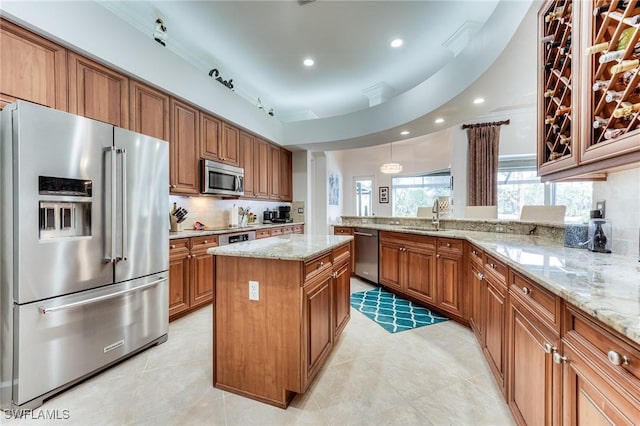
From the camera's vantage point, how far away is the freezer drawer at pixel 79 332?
1.59 meters

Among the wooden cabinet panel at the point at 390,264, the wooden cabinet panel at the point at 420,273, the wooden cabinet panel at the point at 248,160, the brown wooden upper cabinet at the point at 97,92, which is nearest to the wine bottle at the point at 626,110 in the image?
the wooden cabinet panel at the point at 420,273

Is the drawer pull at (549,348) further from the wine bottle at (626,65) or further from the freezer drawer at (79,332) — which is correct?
the freezer drawer at (79,332)

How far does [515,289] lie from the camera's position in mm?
1439

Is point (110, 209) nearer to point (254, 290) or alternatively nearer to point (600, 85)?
point (254, 290)

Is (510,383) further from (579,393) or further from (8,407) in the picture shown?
(8,407)

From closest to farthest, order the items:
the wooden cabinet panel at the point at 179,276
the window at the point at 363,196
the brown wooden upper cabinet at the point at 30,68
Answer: the brown wooden upper cabinet at the point at 30,68 → the wooden cabinet panel at the point at 179,276 → the window at the point at 363,196

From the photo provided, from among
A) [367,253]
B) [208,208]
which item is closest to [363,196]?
[367,253]

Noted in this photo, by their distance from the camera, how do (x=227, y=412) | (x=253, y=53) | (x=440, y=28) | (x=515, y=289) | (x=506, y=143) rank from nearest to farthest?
(x=515, y=289)
(x=227, y=412)
(x=440, y=28)
(x=253, y=53)
(x=506, y=143)

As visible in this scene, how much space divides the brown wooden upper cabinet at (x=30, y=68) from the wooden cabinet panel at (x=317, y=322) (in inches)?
93.5

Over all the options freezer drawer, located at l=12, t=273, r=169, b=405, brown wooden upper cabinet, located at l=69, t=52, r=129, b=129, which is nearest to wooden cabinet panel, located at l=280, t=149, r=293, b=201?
brown wooden upper cabinet, located at l=69, t=52, r=129, b=129

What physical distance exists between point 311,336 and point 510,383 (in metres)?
1.14

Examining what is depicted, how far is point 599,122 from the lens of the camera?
123cm

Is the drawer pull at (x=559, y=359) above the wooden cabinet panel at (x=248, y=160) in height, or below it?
below

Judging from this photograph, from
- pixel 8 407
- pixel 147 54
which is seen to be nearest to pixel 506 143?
pixel 147 54
